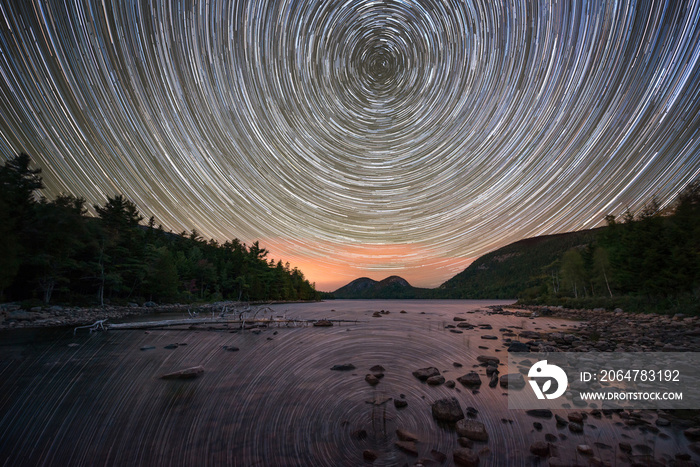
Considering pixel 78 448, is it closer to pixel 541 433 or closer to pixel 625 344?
pixel 541 433

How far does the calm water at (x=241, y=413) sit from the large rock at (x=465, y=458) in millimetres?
260

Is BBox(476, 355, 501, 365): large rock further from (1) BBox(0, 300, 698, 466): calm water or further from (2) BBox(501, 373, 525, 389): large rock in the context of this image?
(2) BBox(501, 373, 525, 389): large rock

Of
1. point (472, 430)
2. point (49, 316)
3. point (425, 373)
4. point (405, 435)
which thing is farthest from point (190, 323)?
point (472, 430)

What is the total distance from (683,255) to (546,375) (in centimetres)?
3630

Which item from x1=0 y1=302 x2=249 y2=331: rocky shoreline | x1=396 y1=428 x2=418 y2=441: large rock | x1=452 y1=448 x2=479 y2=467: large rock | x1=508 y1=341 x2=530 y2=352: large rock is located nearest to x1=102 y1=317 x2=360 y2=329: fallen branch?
x1=0 y1=302 x2=249 y2=331: rocky shoreline

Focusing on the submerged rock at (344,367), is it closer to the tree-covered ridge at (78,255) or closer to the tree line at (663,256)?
the tree line at (663,256)

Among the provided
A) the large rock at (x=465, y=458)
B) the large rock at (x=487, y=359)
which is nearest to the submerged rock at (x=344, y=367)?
the large rock at (x=487, y=359)

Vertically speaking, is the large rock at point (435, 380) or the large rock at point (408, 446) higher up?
the large rock at point (435, 380)

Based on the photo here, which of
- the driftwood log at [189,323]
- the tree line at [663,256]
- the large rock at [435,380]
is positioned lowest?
the large rock at [435,380]

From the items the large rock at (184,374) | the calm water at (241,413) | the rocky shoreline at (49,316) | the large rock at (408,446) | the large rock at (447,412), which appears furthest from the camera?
the rocky shoreline at (49,316)

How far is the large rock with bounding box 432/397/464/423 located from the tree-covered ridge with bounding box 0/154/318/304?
4536cm

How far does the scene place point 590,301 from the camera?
51.1m

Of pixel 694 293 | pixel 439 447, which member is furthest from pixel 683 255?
pixel 439 447

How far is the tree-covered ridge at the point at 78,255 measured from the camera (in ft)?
115
